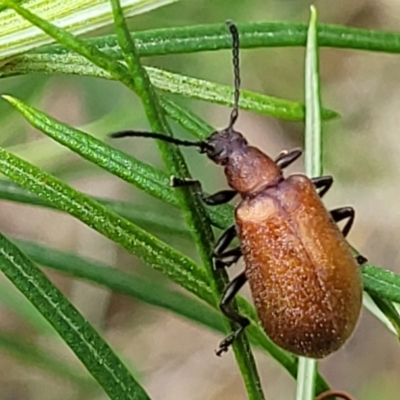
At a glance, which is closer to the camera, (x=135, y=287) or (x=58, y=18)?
(x=58, y=18)

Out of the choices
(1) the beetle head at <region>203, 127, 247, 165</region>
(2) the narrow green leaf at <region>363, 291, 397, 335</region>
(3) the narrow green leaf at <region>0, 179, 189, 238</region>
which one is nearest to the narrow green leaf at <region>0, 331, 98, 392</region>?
(3) the narrow green leaf at <region>0, 179, 189, 238</region>

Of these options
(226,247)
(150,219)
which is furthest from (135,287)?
(226,247)

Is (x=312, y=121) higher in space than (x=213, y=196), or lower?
lower

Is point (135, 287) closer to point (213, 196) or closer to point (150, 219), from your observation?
point (150, 219)

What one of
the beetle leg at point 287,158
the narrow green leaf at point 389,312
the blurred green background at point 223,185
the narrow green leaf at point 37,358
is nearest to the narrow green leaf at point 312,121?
the narrow green leaf at point 389,312

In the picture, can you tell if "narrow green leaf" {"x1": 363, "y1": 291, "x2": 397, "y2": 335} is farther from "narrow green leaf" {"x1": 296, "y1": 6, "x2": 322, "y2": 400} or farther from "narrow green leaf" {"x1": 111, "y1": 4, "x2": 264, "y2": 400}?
"narrow green leaf" {"x1": 111, "y1": 4, "x2": 264, "y2": 400}

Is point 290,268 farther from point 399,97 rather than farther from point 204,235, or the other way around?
point 399,97
